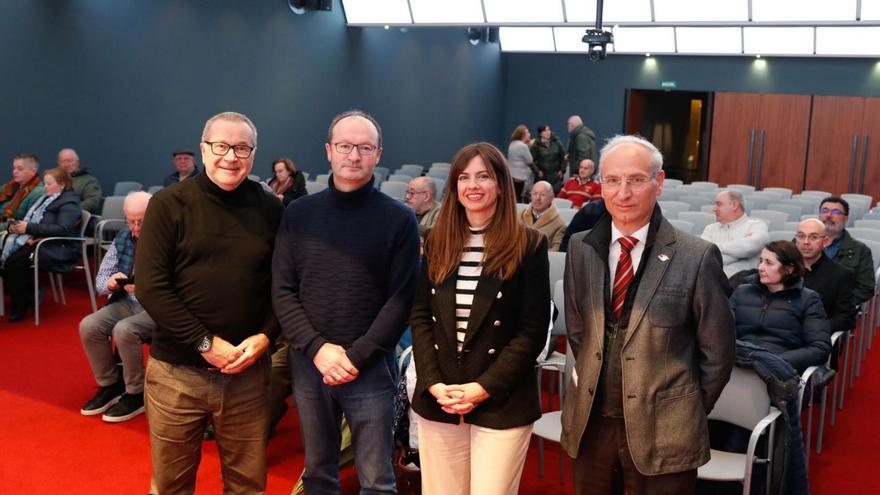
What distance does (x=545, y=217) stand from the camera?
658 centimetres

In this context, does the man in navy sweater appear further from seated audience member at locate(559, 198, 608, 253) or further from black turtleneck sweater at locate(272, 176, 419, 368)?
seated audience member at locate(559, 198, 608, 253)

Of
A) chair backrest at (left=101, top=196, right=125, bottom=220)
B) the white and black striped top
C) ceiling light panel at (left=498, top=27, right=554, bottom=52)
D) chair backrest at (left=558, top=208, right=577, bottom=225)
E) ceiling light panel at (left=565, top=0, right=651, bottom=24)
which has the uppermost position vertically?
ceiling light panel at (left=498, top=27, right=554, bottom=52)

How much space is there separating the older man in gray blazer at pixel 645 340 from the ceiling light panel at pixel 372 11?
1178cm

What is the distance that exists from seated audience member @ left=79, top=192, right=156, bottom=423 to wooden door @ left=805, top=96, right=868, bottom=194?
14.6 metres

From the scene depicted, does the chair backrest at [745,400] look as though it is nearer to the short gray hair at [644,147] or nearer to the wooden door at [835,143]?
the short gray hair at [644,147]

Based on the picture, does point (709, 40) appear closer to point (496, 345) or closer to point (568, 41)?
point (568, 41)

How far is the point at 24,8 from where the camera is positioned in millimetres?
8828

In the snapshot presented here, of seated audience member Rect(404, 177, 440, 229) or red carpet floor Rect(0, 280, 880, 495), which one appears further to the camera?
seated audience member Rect(404, 177, 440, 229)

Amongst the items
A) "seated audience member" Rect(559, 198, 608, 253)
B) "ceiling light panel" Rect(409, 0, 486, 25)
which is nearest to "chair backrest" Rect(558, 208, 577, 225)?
"seated audience member" Rect(559, 198, 608, 253)

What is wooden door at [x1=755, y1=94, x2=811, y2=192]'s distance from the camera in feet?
54.4

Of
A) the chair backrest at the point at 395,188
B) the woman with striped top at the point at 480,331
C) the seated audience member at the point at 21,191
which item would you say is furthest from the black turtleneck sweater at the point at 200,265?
the chair backrest at the point at 395,188

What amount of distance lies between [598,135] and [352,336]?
1613 cm

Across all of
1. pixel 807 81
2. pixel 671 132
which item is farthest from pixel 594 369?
pixel 671 132

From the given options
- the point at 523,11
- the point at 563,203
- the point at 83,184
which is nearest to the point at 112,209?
the point at 83,184
